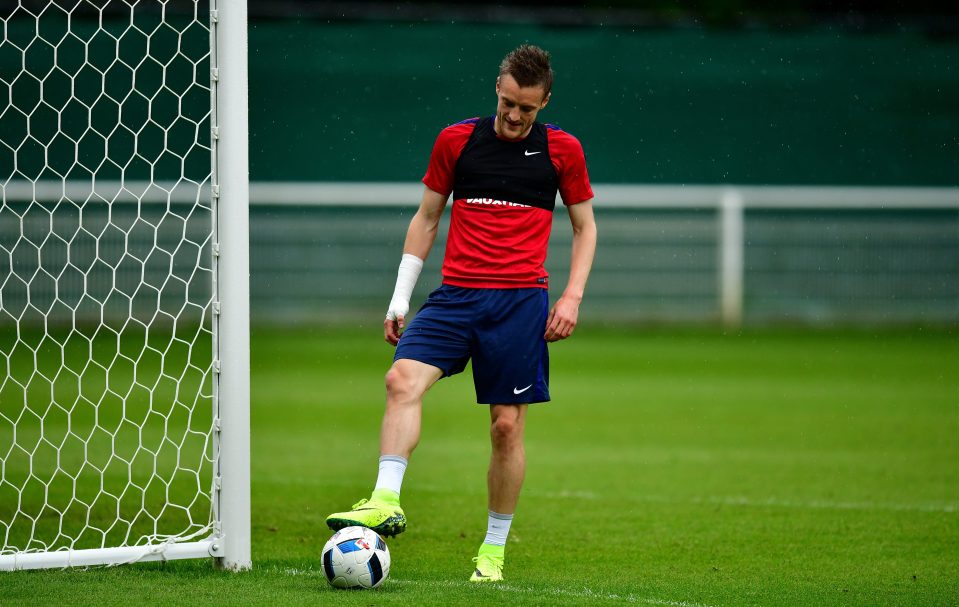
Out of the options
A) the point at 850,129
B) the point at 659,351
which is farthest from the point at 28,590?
the point at 850,129

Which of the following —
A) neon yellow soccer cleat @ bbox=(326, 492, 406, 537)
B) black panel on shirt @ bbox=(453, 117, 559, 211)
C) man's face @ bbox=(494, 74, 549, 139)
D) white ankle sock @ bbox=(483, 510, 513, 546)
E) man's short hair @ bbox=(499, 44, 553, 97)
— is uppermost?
man's short hair @ bbox=(499, 44, 553, 97)

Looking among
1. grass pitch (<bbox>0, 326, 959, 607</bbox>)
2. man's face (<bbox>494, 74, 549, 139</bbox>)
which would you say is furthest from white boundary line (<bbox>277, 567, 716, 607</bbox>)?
man's face (<bbox>494, 74, 549, 139</bbox>)

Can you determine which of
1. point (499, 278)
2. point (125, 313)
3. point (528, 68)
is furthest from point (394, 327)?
point (125, 313)

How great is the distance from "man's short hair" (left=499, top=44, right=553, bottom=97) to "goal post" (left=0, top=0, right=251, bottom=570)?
0.98 m

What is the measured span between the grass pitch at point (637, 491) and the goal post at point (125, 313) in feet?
1.44

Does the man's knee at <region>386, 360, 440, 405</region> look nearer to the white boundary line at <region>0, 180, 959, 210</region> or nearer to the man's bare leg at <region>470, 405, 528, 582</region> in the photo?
the man's bare leg at <region>470, 405, 528, 582</region>

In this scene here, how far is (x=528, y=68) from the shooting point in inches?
176

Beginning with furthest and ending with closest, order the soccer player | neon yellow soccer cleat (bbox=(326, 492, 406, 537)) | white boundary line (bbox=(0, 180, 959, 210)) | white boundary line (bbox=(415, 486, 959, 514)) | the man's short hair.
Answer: white boundary line (bbox=(0, 180, 959, 210))
white boundary line (bbox=(415, 486, 959, 514))
the soccer player
the man's short hair
neon yellow soccer cleat (bbox=(326, 492, 406, 537))

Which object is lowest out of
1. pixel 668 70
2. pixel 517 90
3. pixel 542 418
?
pixel 542 418

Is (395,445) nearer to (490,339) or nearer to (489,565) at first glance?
(490,339)

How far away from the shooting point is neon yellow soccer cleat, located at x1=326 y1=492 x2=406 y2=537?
412 centimetres

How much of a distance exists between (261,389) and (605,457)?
4.47 meters

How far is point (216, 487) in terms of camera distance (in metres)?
4.70

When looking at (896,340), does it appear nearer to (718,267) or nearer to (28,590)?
(718,267)
